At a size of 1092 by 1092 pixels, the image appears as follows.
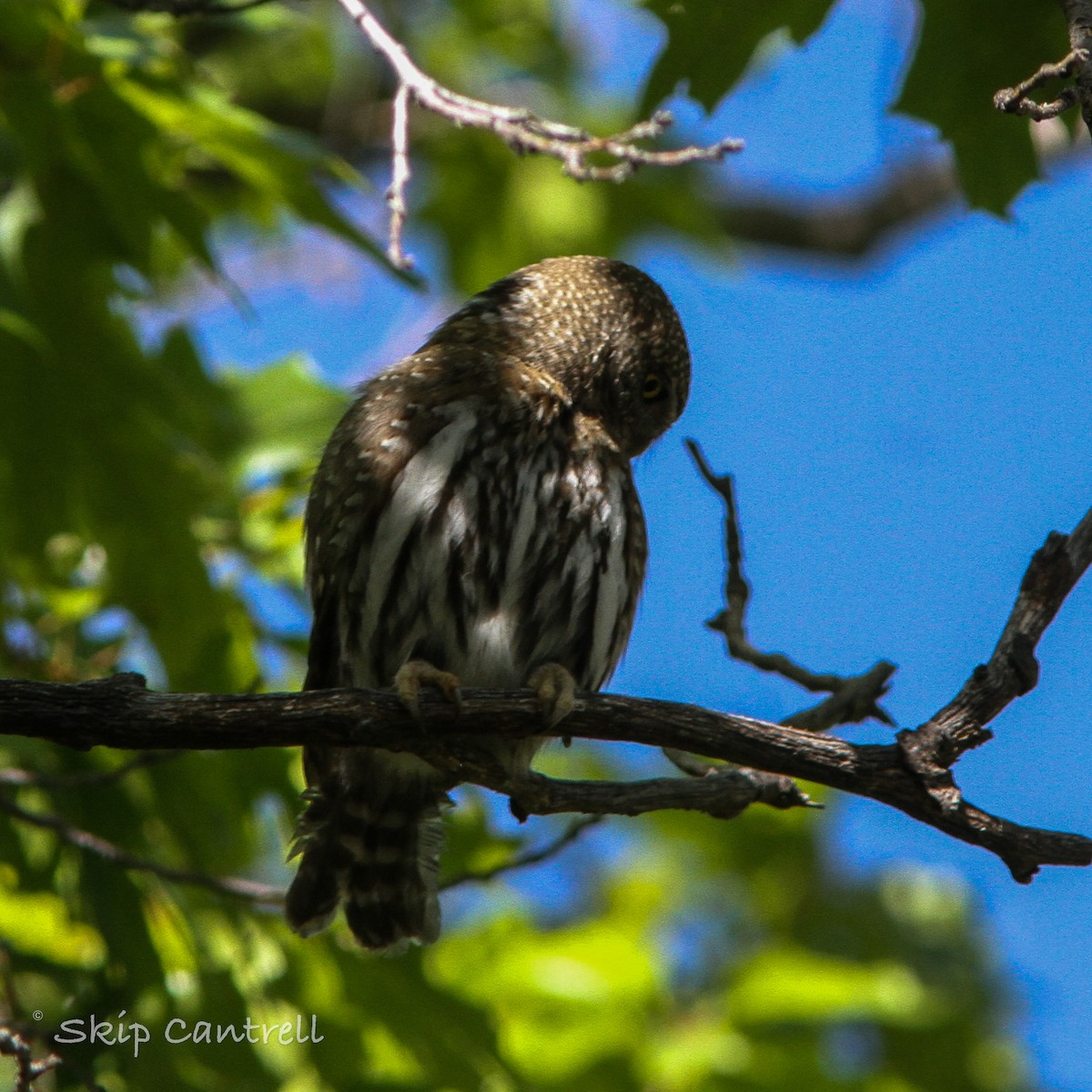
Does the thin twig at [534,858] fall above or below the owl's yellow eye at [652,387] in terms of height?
below

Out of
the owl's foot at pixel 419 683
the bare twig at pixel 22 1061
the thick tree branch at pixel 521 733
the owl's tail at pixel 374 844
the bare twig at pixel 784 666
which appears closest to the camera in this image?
the thick tree branch at pixel 521 733

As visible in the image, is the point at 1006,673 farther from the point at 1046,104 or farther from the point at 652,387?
the point at 652,387

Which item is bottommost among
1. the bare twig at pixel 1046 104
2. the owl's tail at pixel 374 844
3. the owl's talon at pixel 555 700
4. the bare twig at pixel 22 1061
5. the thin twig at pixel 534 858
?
the bare twig at pixel 22 1061

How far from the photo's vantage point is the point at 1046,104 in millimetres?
2898

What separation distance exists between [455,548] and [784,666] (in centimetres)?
90

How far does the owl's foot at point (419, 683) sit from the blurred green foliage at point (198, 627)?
21.0 inches

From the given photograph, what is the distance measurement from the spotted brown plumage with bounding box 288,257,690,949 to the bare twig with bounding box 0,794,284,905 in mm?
114

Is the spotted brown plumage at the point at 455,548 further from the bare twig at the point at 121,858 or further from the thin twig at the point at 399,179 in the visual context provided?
the thin twig at the point at 399,179

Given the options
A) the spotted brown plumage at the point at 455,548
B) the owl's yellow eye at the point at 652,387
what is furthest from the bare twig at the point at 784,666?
the owl's yellow eye at the point at 652,387

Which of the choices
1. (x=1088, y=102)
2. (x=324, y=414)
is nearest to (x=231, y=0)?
(x=324, y=414)

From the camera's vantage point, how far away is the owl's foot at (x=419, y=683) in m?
3.25

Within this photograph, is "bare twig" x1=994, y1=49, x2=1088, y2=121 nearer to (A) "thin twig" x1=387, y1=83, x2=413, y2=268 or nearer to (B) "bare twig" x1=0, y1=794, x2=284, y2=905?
(A) "thin twig" x1=387, y1=83, x2=413, y2=268

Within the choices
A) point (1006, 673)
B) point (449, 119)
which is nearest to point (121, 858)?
point (449, 119)

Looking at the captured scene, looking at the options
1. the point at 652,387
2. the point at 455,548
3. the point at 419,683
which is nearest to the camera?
the point at 419,683
